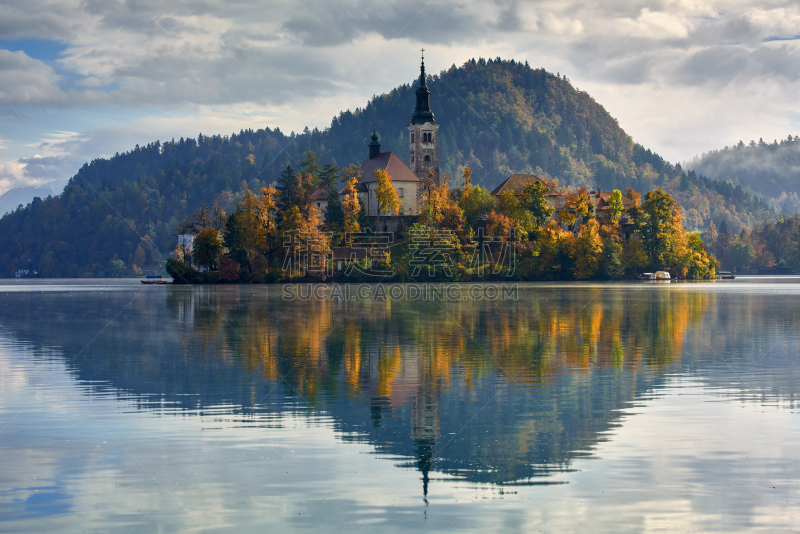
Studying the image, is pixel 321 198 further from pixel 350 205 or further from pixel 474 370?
pixel 474 370

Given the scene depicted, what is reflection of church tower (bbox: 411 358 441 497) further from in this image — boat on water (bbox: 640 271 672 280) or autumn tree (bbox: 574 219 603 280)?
boat on water (bbox: 640 271 672 280)

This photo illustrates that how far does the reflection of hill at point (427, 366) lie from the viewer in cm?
1409

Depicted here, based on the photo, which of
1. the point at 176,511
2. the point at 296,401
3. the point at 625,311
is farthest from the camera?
the point at 625,311

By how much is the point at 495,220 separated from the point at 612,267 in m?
20.0

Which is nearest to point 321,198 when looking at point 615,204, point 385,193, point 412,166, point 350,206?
point 350,206

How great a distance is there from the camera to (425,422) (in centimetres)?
1521

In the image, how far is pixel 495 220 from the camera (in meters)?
120

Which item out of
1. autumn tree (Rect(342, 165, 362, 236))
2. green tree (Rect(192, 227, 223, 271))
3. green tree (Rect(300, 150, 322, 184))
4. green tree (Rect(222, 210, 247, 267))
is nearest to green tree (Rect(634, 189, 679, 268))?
autumn tree (Rect(342, 165, 362, 236))

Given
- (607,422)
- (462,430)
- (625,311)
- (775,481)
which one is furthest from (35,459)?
(625,311)

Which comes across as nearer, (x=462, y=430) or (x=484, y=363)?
(x=462, y=430)

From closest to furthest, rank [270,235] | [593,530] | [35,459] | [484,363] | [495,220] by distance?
[593,530] < [35,459] < [484,363] < [270,235] < [495,220]

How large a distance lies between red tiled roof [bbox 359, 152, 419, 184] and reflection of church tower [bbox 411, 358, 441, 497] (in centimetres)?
11474

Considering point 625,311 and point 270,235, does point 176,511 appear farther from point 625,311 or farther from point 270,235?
point 270,235

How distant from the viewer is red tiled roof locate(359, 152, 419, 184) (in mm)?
134000
